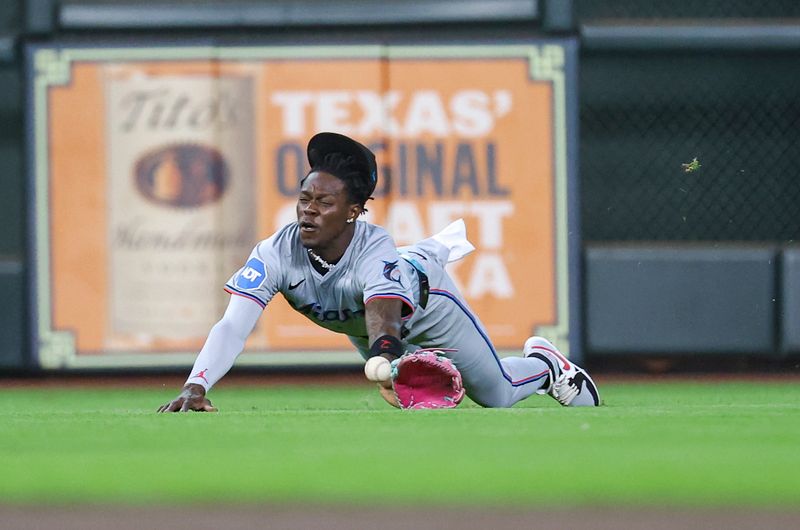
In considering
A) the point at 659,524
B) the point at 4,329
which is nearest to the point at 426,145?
the point at 4,329

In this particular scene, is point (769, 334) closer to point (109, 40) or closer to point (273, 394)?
point (273, 394)

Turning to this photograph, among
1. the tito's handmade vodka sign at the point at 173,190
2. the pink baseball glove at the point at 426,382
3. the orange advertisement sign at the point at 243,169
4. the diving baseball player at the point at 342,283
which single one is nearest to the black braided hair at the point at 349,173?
the diving baseball player at the point at 342,283

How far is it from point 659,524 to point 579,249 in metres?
7.59

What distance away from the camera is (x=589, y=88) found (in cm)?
1108

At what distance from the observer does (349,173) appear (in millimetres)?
5594

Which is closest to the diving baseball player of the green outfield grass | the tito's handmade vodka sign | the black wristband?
the black wristband

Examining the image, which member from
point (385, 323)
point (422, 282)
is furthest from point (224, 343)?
point (422, 282)

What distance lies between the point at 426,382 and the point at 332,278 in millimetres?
575

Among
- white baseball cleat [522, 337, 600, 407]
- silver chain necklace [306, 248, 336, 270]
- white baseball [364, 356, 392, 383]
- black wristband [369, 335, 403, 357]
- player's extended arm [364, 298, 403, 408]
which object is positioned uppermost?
silver chain necklace [306, 248, 336, 270]

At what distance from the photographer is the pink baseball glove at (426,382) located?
5.20 metres

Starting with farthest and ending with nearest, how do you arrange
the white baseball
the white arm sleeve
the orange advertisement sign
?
the orange advertisement sign, the white arm sleeve, the white baseball

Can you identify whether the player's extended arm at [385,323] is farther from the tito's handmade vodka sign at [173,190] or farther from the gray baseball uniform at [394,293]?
the tito's handmade vodka sign at [173,190]

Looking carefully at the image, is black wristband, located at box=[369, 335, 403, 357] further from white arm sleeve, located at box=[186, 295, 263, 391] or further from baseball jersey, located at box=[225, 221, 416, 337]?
white arm sleeve, located at box=[186, 295, 263, 391]

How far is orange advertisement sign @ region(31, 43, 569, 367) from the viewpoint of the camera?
10180mm
